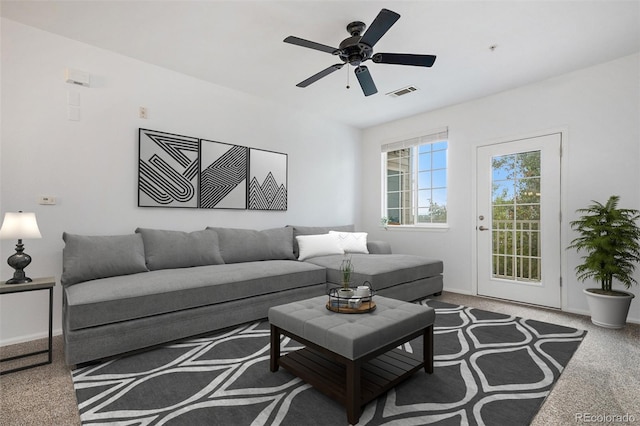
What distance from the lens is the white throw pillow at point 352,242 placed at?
14.8 ft

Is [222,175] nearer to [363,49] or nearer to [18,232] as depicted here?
[18,232]

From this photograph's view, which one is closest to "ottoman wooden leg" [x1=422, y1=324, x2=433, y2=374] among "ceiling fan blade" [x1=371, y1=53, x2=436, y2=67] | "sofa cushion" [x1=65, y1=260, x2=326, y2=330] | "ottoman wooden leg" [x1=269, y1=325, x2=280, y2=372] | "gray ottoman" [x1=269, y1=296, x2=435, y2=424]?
"gray ottoman" [x1=269, y1=296, x2=435, y2=424]

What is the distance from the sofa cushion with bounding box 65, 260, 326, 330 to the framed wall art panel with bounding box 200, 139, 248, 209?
957 mm

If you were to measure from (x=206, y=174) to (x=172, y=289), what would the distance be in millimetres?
1715

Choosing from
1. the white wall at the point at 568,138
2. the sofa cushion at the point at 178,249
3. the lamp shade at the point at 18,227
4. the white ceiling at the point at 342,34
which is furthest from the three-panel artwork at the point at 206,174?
the white wall at the point at 568,138

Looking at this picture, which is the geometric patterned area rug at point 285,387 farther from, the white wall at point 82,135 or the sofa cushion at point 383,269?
the white wall at point 82,135

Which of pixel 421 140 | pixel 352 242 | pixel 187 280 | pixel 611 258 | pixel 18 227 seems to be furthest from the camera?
pixel 421 140

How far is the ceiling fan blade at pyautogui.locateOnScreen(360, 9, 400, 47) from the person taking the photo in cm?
203

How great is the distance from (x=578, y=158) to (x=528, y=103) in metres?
0.87

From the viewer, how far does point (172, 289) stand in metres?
2.50

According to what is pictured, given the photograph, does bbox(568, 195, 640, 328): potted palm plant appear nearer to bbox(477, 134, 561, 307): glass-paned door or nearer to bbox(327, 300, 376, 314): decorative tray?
bbox(477, 134, 561, 307): glass-paned door

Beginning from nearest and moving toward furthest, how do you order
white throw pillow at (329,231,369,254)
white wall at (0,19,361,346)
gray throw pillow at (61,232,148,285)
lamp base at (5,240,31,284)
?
lamp base at (5,240,31,284) → gray throw pillow at (61,232,148,285) → white wall at (0,19,361,346) → white throw pillow at (329,231,369,254)

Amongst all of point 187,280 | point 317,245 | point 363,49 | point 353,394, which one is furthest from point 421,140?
point 353,394

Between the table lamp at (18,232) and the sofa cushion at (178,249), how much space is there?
89cm
